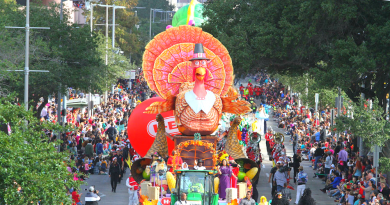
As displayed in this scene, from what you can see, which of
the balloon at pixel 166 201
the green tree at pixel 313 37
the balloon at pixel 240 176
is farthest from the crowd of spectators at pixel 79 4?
the balloon at pixel 166 201

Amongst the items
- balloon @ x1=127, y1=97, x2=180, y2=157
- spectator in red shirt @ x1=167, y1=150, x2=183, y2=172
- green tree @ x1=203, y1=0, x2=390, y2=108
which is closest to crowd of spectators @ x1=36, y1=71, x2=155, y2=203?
balloon @ x1=127, y1=97, x2=180, y2=157

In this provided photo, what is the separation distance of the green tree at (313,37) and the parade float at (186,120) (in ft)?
15.2

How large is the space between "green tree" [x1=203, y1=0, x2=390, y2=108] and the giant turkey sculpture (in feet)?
14.7

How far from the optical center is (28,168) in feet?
47.7

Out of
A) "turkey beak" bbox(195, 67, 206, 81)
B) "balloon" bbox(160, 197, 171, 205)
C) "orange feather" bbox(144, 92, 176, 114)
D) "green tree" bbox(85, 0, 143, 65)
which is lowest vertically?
"balloon" bbox(160, 197, 171, 205)

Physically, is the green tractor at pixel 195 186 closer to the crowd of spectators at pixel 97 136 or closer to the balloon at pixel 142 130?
Result: the crowd of spectators at pixel 97 136

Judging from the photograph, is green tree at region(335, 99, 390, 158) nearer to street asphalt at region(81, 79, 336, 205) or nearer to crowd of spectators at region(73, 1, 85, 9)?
street asphalt at region(81, 79, 336, 205)

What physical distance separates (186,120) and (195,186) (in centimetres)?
345

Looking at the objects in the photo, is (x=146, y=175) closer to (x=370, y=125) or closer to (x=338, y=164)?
(x=370, y=125)

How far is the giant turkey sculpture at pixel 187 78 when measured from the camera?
1962 centimetres

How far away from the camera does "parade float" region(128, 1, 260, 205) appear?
1773 cm

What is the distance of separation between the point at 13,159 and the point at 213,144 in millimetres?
6834

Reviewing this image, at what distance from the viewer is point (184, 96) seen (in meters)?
19.8

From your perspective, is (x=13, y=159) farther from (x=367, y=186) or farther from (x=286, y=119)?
(x=286, y=119)
